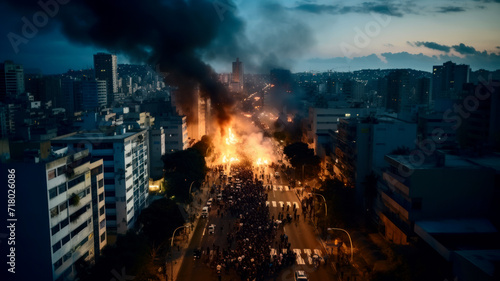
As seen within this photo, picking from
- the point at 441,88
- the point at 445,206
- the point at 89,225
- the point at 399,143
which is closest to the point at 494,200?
the point at 445,206

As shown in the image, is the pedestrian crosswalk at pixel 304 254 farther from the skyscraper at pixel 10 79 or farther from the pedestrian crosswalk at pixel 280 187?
the skyscraper at pixel 10 79

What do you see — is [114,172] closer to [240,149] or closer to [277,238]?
[277,238]

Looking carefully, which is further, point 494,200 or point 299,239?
point 299,239

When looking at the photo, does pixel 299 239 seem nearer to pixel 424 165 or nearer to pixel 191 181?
pixel 424 165

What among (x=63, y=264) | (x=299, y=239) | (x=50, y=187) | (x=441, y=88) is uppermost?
(x=441, y=88)

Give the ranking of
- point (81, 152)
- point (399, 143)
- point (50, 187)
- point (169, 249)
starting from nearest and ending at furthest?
point (50, 187) → point (81, 152) → point (169, 249) → point (399, 143)

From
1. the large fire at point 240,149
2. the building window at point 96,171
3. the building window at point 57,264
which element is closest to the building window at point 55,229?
the building window at point 57,264

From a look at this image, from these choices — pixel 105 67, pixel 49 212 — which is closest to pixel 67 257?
pixel 49 212
